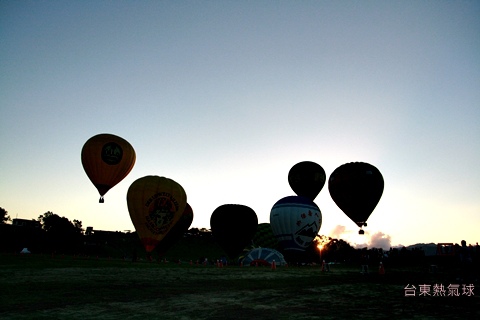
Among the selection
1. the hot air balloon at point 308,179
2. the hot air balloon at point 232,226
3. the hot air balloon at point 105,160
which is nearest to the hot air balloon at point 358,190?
the hot air balloon at point 308,179

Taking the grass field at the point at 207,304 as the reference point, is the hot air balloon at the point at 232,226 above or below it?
above

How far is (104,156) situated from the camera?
3362cm

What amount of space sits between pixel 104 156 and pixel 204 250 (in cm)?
7019

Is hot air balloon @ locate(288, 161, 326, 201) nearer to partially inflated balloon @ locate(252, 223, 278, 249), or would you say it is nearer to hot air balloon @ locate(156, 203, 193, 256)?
partially inflated balloon @ locate(252, 223, 278, 249)

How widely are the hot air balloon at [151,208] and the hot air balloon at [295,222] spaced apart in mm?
12302

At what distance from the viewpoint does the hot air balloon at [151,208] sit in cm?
3353

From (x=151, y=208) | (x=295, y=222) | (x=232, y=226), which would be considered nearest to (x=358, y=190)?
(x=295, y=222)

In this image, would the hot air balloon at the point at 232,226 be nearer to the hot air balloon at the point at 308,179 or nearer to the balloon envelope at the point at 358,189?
the hot air balloon at the point at 308,179

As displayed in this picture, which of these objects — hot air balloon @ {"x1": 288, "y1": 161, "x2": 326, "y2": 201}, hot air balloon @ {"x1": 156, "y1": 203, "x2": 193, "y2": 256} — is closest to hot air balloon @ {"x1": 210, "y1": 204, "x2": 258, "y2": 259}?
hot air balloon @ {"x1": 156, "y1": 203, "x2": 193, "y2": 256}

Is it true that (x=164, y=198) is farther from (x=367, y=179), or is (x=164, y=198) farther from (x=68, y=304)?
(x=68, y=304)

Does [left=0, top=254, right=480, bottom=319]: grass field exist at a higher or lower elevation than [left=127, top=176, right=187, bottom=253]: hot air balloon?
lower

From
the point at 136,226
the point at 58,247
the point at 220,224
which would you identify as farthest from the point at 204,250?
the point at 136,226

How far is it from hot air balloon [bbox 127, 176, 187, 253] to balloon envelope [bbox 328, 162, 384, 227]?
A: 52.8 ft

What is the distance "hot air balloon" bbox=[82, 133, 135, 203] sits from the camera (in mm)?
33406
